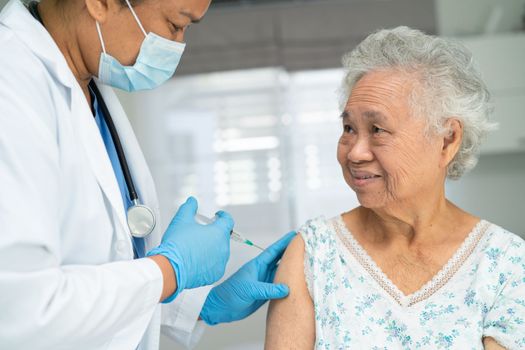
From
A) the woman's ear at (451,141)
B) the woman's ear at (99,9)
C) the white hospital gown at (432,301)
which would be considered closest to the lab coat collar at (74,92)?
the woman's ear at (99,9)

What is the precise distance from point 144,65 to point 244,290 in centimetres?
57

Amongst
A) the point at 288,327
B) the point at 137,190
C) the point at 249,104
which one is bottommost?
the point at 249,104

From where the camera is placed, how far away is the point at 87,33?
1.22 meters

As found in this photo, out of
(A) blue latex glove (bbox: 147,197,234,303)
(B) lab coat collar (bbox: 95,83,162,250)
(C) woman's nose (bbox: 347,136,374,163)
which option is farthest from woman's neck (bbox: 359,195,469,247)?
(B) lab coat collar (bbox: 95,83,162,250)

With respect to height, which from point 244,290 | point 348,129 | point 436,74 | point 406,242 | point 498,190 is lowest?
point 498,190

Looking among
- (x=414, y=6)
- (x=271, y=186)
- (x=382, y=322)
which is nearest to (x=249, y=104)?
(x=271, y=186)

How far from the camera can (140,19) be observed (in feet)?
4.04

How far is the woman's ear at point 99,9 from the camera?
1188mm

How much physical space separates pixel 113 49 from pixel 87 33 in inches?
2.3

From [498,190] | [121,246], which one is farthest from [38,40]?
[498,190]

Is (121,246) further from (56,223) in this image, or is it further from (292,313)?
(292,313)

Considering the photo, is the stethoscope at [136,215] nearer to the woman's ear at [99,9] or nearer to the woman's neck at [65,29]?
the woman's neck at [65,29]

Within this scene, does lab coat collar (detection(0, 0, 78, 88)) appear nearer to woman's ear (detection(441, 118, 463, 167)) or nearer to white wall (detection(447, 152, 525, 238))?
woman's ear (detection(441, 118, 463, 167))

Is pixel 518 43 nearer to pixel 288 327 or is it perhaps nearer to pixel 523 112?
pixel 523 112
